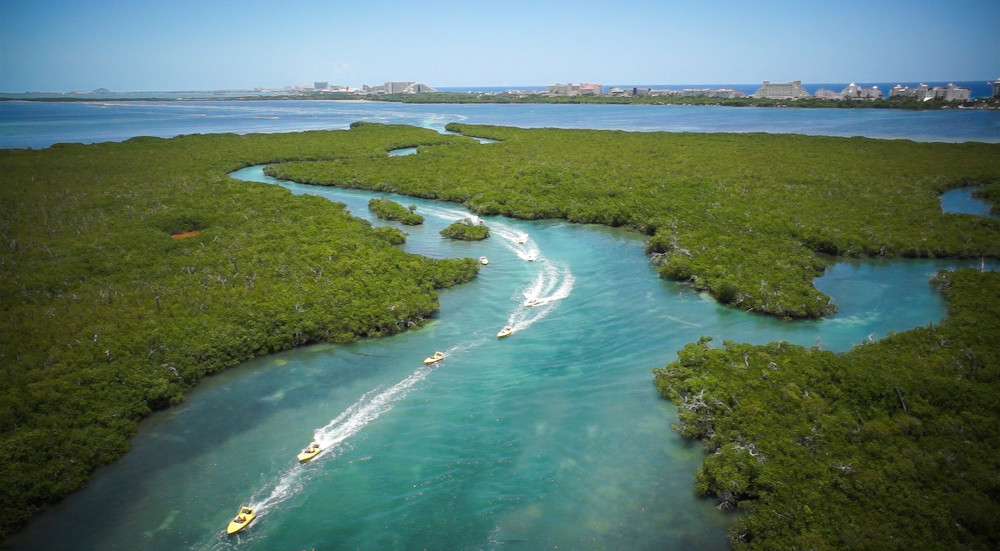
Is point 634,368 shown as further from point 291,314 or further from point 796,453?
point 291,314

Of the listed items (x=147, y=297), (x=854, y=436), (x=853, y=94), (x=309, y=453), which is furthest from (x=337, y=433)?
(x=853, y=94)

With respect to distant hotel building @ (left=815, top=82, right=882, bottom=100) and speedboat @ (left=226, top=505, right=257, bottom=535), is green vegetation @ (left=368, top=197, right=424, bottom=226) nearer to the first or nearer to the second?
speedboat @ (left=226, top=505, right=257, bottom=535)

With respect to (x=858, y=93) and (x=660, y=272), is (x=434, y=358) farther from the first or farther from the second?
(x=858, y=93)

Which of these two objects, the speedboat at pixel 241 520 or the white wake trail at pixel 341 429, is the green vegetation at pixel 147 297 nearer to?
the white wake trail at pixel 341 429

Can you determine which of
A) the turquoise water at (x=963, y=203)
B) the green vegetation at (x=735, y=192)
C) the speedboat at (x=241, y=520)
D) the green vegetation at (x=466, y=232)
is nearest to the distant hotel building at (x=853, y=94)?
the green vegetation at (x=735, y=192)

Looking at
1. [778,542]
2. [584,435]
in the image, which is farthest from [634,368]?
[778,542]

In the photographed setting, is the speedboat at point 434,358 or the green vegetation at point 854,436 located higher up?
the green vegetation at point 854,436
